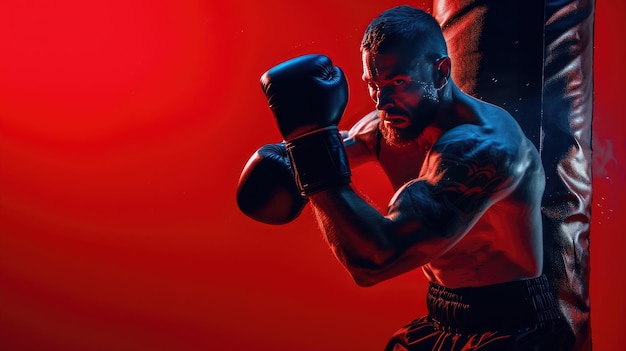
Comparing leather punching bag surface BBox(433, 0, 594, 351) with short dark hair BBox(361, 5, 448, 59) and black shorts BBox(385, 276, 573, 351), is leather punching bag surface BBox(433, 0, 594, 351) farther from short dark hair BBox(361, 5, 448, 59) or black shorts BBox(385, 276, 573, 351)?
short dark hair BBox(361, 5, 448, 59)

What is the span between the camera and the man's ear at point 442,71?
1360 millimetres

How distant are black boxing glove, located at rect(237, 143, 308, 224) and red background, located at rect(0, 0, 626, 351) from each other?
1.14 metres

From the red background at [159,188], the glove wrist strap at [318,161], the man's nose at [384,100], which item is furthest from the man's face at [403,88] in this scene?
A: the red background at [159,188]

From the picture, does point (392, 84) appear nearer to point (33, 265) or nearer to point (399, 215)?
point (399, 215)

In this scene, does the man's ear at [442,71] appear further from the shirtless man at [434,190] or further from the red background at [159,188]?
the red background at [159,188]

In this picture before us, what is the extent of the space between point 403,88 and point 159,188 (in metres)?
2.09

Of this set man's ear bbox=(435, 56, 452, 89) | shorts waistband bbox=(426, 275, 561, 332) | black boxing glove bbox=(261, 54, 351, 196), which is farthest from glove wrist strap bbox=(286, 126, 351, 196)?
shorts waistband bbox=(426, 275, 561, 332)

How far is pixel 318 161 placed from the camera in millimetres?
1276

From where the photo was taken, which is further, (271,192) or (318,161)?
(271,192)

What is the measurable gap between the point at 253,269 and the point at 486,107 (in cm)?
185

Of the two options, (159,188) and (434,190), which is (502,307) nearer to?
(434,190)

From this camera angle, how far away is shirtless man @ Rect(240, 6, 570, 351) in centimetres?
120

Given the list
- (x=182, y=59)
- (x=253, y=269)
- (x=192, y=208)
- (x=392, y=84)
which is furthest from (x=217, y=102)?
(x=392, y=84)

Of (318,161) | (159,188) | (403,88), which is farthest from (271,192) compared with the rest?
(159,188)
